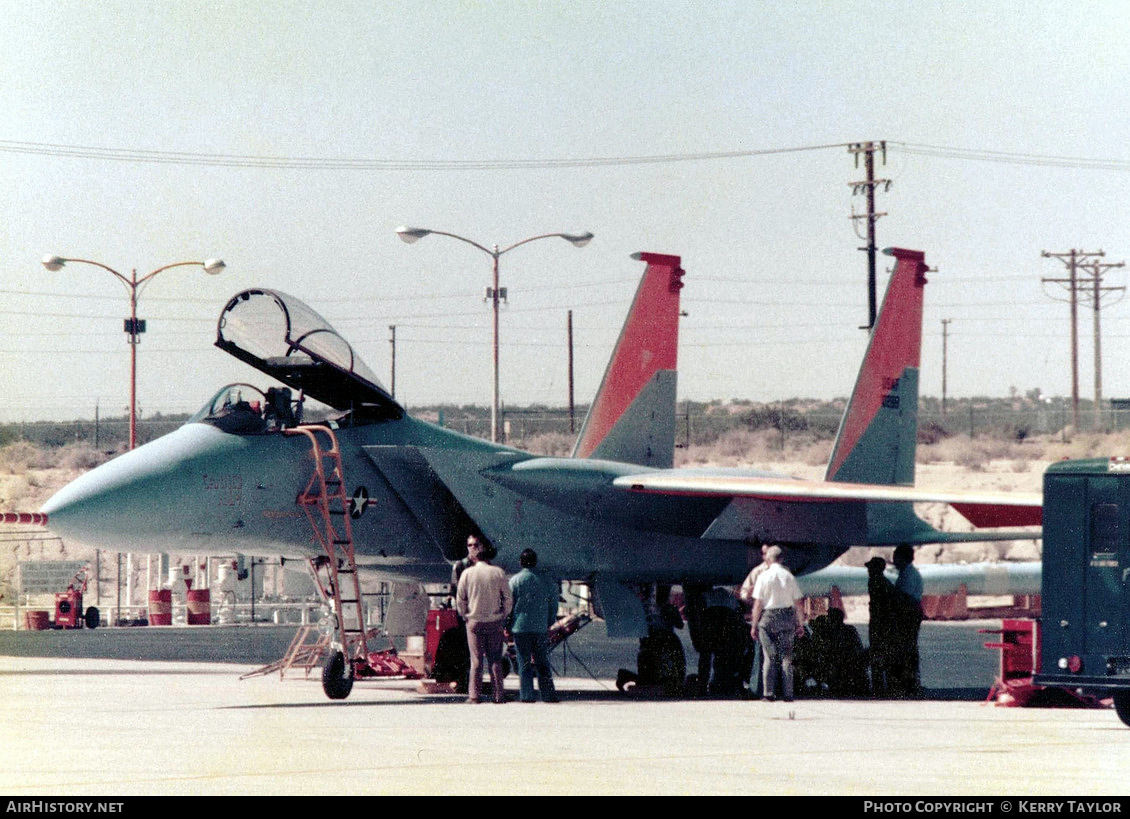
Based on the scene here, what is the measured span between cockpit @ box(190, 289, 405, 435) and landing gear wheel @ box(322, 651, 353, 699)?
2.35 m

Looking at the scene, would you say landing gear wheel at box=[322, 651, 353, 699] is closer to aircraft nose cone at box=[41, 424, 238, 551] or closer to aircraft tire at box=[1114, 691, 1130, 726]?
aircraft nose cone at box=[41, 424, 238, 551]

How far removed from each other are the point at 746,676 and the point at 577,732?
579 cm

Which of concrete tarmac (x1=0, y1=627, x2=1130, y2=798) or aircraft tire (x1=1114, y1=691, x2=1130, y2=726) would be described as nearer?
concrete tarmac (x1=0, y1=627, x2=1130, y2=798)

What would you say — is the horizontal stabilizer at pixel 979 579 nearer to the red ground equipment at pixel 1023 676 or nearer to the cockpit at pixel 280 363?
the red ground equipment at pixel 1023 676

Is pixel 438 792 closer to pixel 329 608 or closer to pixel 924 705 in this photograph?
pixel 329 608

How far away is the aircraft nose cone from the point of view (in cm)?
1505

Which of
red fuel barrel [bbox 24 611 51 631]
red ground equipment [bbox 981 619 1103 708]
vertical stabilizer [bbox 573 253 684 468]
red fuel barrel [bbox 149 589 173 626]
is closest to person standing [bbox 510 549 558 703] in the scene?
red ground equipment [bbox 981 619 1103 708]

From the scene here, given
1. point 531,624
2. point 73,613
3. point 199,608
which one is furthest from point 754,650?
point 199,608

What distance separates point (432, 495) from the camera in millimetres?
17016

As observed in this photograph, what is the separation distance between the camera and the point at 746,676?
57.4 feet

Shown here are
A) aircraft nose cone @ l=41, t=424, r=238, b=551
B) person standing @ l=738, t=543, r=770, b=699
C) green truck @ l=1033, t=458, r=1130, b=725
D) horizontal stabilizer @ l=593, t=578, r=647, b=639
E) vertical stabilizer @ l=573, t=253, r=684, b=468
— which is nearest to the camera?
green truck @ l=1033, t=458, r=1130, b=725

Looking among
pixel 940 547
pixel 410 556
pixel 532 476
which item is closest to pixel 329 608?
pixel 410 556

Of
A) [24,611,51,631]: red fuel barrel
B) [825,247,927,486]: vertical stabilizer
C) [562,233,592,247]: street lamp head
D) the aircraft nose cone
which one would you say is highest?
[562,233,592,247]: street lamp head

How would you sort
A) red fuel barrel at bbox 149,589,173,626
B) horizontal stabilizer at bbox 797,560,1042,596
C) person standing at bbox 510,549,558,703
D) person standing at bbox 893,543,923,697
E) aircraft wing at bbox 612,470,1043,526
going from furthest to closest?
1. horizontal stabilizer at bbox 797,560,1042,596
2. red fuel barrel at bbox 149,589,173,626
3. aircraft wing at bbox 612,470,1043,526
4. person standing at bbox 893,543,923,697
5. person standing at bbox 510,549,558,703
